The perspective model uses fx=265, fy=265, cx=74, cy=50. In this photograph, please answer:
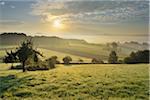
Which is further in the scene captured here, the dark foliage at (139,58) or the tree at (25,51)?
the dark foliage at (139,58)

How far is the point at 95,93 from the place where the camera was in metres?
21.6

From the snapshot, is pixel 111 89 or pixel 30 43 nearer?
pixel 111 89

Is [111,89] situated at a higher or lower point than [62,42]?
lower

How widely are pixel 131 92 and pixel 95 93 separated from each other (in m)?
2.92

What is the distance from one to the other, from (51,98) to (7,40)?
136 m

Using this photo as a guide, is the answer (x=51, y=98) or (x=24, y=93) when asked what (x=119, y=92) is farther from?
(x=24, y=93)

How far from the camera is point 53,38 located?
198375mm

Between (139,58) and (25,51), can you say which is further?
(139,58)

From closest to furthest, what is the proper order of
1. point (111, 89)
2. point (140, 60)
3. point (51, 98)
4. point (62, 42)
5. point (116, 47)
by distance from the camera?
point (51, 98), point (111, 89), point (140, 60), point (116, 47), point (62, 42)

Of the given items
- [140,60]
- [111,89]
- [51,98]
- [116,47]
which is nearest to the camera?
[51,98]

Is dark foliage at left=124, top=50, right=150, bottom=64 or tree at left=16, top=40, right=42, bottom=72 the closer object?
tree at left=16, top=40, right=42, bottom=72

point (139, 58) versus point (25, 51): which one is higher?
point (25, 51)

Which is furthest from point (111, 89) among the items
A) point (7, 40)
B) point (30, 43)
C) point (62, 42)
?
point (62, 42)

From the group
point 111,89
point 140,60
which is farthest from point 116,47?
point 111,89
